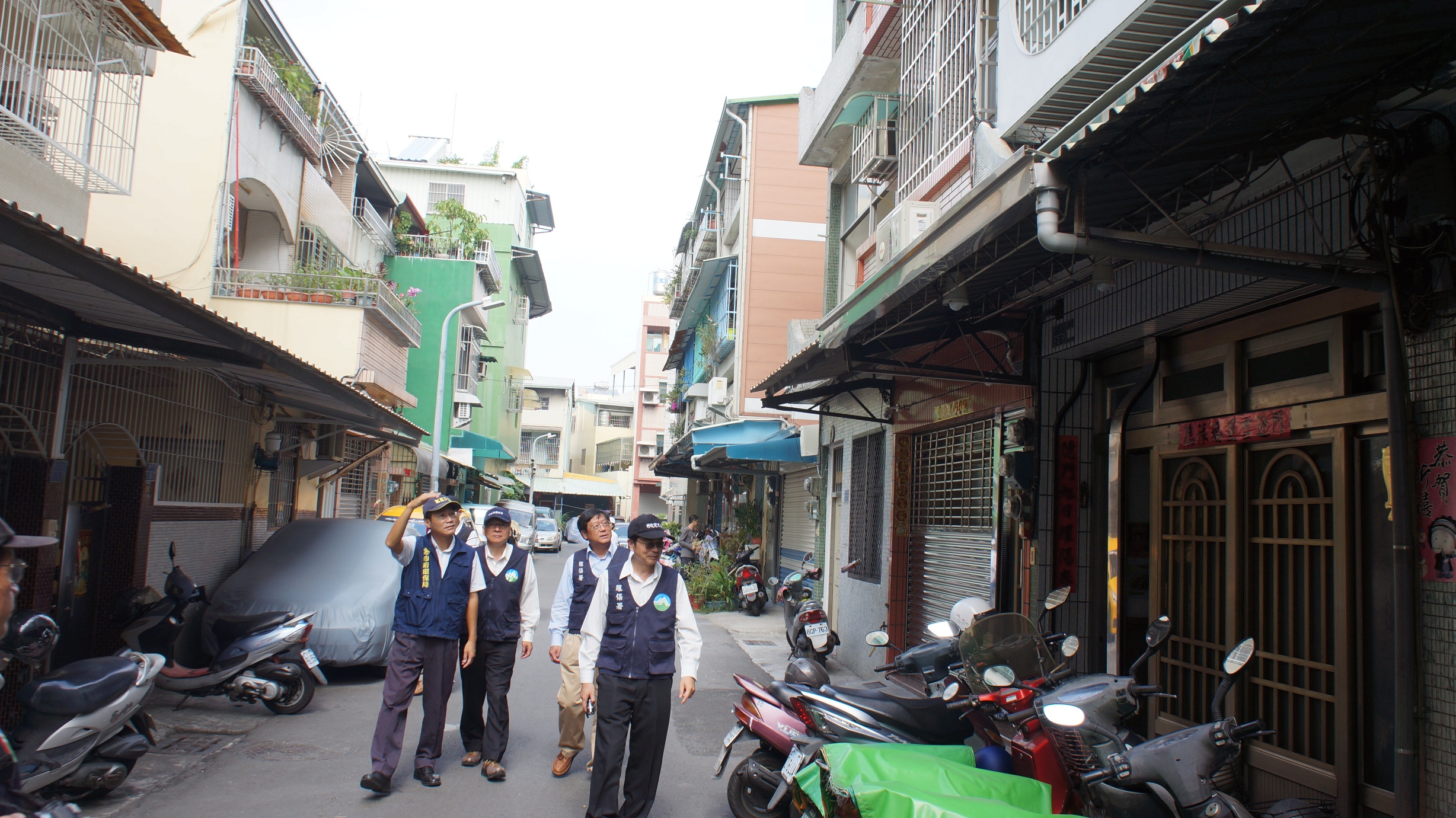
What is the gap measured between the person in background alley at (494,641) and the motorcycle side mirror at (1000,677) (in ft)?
10.7

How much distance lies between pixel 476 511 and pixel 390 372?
5688mm

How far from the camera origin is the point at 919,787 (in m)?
3.68

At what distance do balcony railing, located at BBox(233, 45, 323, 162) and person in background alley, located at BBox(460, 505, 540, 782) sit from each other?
443 inches

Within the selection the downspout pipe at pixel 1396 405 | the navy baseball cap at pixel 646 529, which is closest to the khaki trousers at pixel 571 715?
the navy baseball cap at pixel 646 529

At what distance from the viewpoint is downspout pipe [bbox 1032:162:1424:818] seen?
11.9ft

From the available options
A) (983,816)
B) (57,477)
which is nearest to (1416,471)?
(983,816)

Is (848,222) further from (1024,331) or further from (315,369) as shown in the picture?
(315,369)

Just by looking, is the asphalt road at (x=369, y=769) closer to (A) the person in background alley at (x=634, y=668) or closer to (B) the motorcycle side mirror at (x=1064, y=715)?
(A) the person in background alley at (x=634, y=668)

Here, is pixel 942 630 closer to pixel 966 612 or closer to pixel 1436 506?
pixel 966 612

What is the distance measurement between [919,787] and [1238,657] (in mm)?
1367

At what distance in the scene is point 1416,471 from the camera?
12.2 ft

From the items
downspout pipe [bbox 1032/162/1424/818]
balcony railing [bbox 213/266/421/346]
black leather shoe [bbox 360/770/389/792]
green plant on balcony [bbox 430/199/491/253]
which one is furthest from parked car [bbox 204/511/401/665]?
green plant on balcony [bbox 430/199/491/253]

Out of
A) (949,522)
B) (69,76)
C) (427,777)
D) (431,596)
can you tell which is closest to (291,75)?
(69,76)

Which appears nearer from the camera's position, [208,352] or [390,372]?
[208,352]
